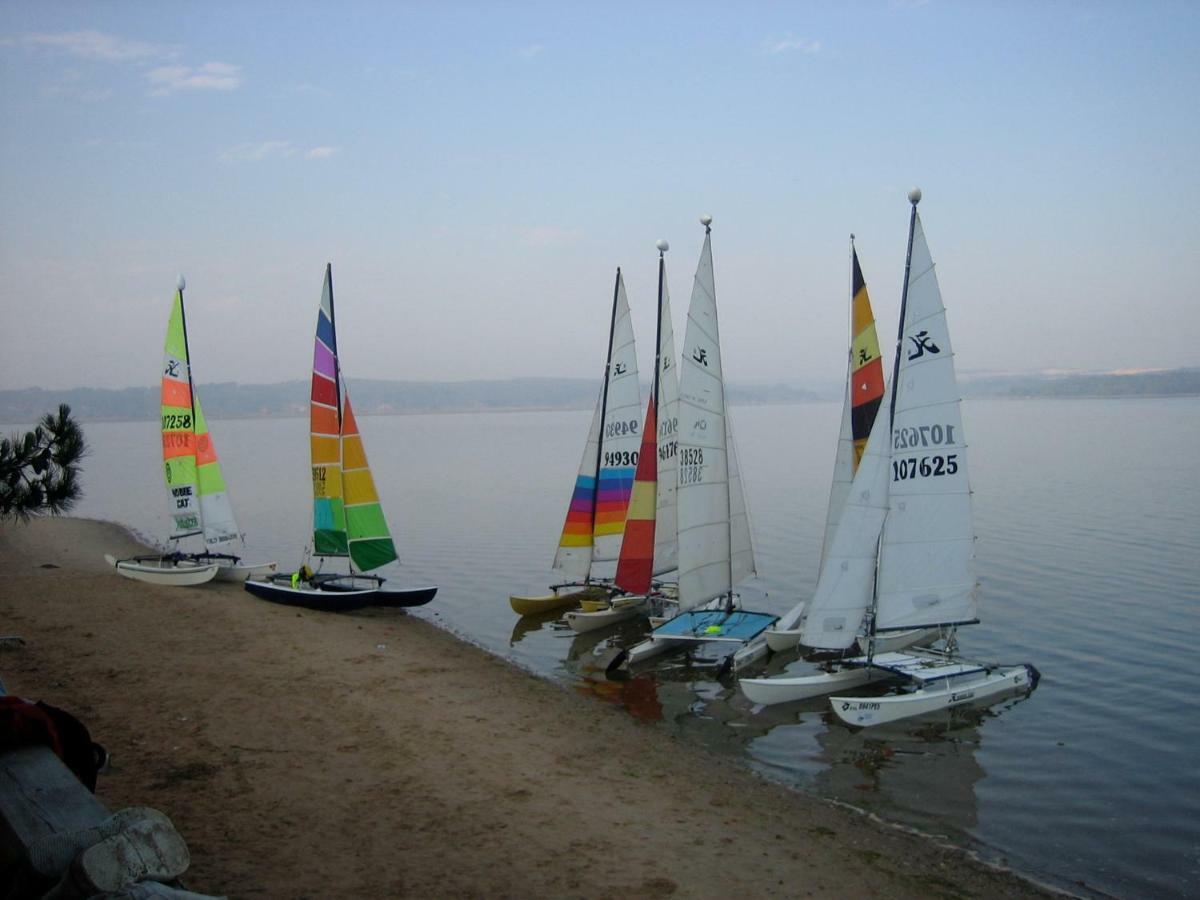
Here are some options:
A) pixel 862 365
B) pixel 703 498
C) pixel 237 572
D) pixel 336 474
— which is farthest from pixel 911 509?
pixel 237 572

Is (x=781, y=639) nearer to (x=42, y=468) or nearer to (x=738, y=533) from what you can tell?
(x=738, y=533)

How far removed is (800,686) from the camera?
54.7ft

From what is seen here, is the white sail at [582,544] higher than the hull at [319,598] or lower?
higher

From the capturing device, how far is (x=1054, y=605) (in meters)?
24.2

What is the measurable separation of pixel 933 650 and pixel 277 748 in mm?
12916

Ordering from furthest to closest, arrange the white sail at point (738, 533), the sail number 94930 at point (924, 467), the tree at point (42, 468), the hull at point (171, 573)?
the hull at point (171, 573) → the white sail at point (738, 533) → the tree at point (42, 468) → the sail number 94930 at point (924, 467)

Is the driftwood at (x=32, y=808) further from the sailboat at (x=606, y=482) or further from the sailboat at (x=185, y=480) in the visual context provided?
the sailboat at (x=185, y=480)

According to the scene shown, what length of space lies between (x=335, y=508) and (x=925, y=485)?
15195 millimetres

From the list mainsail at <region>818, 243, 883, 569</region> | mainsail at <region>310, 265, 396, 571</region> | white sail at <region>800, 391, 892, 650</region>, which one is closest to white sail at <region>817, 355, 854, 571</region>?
mainsail at <region>818, 243, 883, 569</region>

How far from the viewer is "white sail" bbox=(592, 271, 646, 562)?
75.4 feet

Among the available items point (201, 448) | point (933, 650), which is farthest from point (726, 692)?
point (201, 448)

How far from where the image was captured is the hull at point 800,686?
16516 mm

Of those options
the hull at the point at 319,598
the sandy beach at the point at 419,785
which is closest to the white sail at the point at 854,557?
the sandy beach at the point at 419,785

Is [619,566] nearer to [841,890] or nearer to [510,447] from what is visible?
[841,890]
